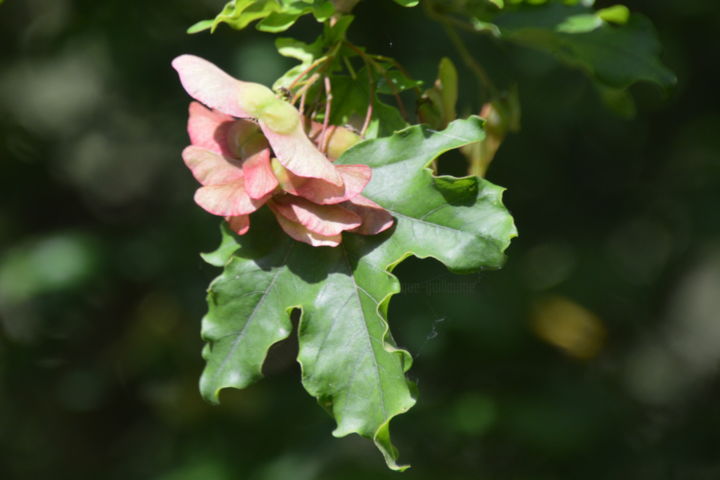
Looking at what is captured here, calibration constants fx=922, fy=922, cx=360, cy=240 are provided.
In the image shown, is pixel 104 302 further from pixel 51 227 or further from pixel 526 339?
pixel 526 339

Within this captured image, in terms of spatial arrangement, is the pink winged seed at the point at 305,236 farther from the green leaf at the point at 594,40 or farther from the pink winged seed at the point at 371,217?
the green leaf at the point at 594,40

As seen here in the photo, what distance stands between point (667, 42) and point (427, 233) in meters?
2.19

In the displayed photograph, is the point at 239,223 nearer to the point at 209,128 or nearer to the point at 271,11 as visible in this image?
the point at 209,128

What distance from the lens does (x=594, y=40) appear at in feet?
4.43

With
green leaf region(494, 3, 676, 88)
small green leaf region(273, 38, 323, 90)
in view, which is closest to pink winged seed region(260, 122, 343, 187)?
small green leaf region(273, 38, 323, 90)

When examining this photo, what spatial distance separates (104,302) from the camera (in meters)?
3.16

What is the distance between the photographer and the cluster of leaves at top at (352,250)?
3.09 feet

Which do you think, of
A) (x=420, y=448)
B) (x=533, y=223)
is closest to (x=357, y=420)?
(x=420, y=448)

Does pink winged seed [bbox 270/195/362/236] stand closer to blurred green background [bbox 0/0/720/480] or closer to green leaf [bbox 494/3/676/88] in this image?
green leaf [bbox 494/3/676/88]

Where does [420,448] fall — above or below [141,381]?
above

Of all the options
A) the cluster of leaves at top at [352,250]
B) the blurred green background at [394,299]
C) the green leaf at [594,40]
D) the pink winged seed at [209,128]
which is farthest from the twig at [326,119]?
the blurred green background at [394,299]

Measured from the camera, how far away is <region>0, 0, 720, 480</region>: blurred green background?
2.65m

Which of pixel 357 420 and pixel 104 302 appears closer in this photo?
pixel 357 420

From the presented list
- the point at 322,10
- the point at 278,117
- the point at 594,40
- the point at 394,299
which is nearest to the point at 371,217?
the point at 278,117
